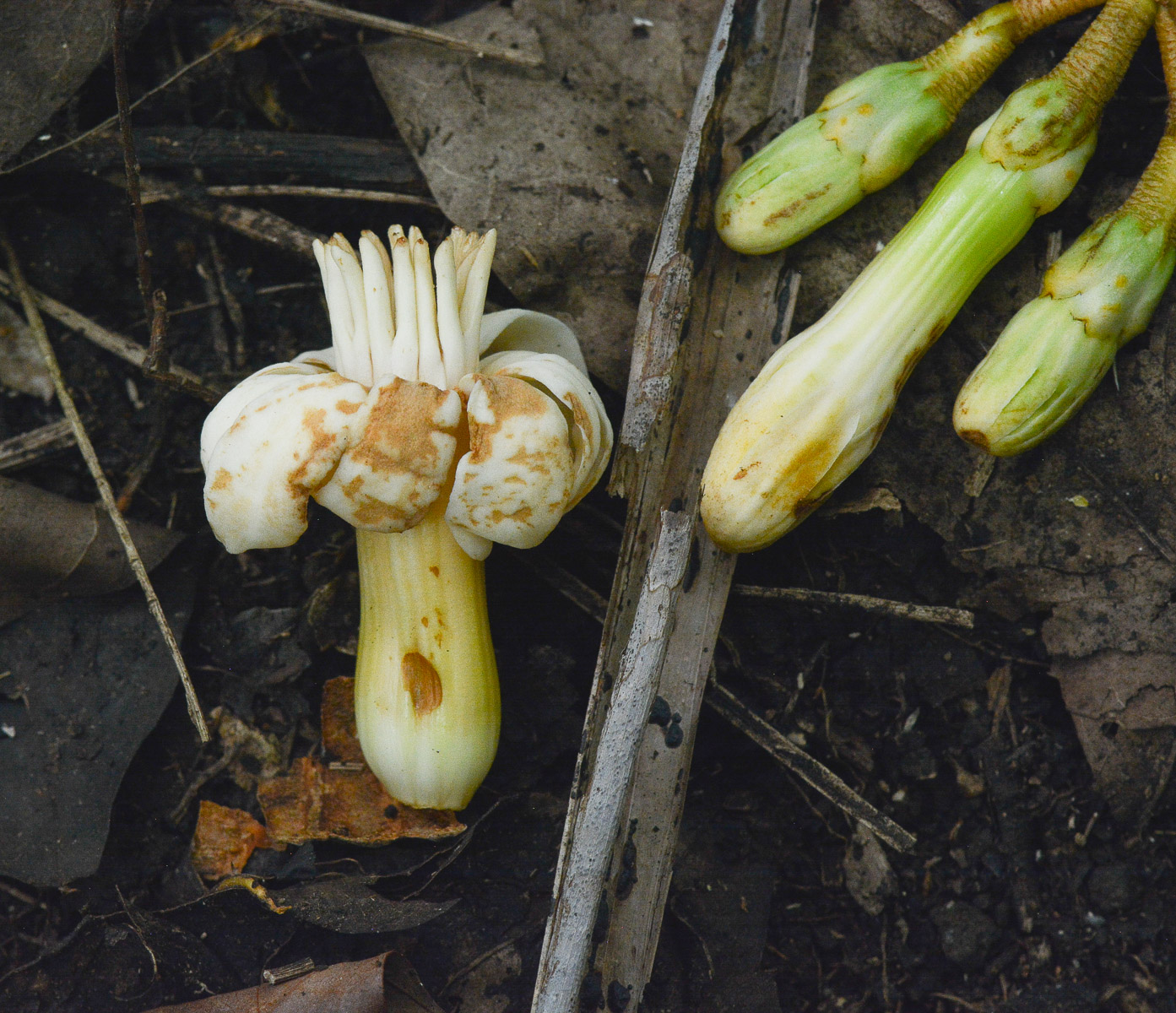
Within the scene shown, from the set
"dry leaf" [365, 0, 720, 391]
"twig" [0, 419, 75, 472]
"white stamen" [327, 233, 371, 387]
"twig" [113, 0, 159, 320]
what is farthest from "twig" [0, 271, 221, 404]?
"dry leaf" [365, 0, 720, 391]

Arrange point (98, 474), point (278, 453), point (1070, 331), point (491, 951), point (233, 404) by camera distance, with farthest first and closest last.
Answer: point (98, 474), point (491, 951), point (1070, 331), point (233, 404), point (278, 453)

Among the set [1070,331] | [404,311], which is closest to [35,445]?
[404,311]

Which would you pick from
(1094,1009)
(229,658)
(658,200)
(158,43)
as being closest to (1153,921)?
(1094,1009)

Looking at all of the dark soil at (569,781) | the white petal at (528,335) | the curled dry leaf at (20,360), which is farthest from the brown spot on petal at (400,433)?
the curled dry leaf at (20,360)

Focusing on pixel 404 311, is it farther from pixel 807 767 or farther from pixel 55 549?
pixel 807 767

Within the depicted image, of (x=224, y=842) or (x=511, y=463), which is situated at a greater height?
(x=511, y=463)

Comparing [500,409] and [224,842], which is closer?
[500,409]
